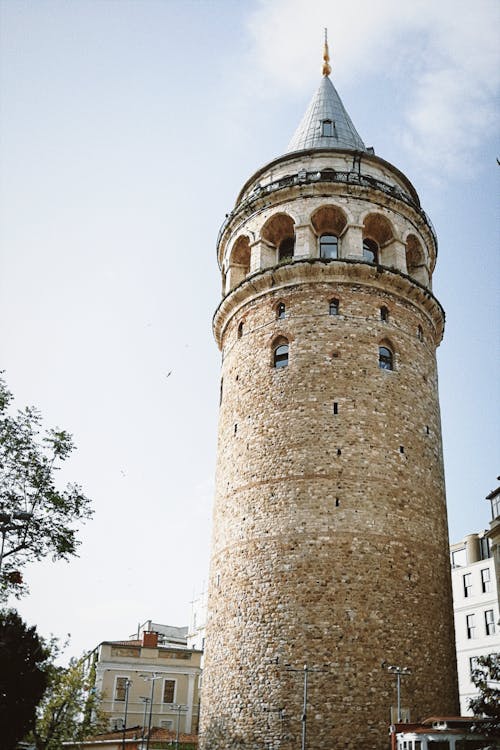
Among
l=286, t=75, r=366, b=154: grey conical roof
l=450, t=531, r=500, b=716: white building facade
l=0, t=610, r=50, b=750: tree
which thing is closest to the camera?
l=0, t=610, r=50, b=750: tree

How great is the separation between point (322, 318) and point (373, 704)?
12503mm

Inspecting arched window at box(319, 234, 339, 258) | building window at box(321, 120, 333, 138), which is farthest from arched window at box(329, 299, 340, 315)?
building window at box(321, 120, 333, 138)

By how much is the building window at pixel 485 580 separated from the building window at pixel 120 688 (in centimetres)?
2193

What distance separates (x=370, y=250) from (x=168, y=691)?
2738 cm

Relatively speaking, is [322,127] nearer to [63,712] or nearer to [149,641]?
[63,712]

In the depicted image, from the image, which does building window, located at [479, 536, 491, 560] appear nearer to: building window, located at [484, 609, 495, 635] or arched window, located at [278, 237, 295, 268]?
building window, located at [484, 609, 495, 635]

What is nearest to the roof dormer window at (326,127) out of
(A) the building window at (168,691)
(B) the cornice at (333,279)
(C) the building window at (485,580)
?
(B) the cornice at (333,279)

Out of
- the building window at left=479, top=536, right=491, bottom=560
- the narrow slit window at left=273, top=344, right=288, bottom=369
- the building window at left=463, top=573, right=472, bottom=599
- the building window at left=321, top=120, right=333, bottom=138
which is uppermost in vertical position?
the building window at left=321, top=120, right=333, bottom=138

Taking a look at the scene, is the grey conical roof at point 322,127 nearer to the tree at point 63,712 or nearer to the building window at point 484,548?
the tree at point 63,712

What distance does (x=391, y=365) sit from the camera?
1045 inches

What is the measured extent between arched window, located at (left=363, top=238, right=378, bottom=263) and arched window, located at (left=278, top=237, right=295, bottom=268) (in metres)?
→ 2.86

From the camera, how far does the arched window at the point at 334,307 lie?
26672mm

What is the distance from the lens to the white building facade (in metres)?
44.6

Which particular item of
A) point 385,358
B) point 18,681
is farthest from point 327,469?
point 18,681
